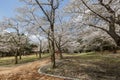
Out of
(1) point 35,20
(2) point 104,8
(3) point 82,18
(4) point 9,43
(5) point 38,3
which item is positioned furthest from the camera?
(4) point 9,43

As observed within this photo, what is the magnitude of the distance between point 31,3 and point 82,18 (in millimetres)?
6532

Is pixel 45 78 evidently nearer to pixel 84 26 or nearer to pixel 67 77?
pixel 67 77

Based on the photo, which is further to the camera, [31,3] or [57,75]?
[31,3]

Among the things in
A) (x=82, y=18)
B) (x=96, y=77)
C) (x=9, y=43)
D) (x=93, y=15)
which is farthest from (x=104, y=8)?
(x=9, y=43)

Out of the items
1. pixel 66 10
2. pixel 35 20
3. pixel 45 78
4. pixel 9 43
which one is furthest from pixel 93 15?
pixel 9 43

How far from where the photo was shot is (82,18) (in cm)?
1328

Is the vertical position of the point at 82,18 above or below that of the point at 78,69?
above

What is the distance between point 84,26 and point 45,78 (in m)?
5.30

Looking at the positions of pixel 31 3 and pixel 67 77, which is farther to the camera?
pixel 31 3

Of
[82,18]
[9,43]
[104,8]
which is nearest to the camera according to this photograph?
[104,8]

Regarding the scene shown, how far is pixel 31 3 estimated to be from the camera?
1830 centimetres

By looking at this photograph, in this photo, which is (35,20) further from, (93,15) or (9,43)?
(9,43)

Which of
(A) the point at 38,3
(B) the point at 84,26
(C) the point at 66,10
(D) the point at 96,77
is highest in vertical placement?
(A) the point at 38,3

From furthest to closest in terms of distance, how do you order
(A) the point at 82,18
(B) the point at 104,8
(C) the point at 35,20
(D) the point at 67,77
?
1. (C) the point at 35,20
2. (D) the point at 67,77
3. (A) the point at 82,18
4. (B) the point at 104,8
